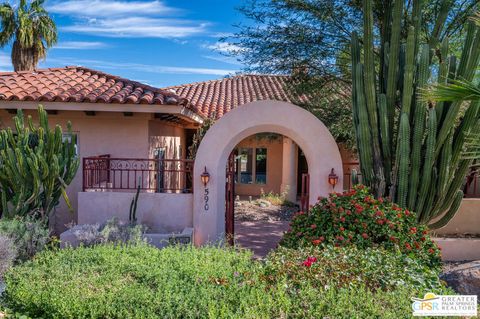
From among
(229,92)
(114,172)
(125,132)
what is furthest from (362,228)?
(229,92)

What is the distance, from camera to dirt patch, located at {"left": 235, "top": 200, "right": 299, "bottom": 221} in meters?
16.7

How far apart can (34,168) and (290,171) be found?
521 inches

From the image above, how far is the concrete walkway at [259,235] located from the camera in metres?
12.1

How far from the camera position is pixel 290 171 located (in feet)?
68.7

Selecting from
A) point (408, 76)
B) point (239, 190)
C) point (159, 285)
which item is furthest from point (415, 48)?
point (239, 190)

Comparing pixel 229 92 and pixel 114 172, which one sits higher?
pixel 229 92

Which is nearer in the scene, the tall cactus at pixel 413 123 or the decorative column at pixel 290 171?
the tall cactus at pixel 413 123

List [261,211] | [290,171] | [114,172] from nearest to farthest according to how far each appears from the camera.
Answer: [114,172]
[261,211]
[290,171]

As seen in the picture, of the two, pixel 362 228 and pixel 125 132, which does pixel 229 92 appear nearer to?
pixel 125 132

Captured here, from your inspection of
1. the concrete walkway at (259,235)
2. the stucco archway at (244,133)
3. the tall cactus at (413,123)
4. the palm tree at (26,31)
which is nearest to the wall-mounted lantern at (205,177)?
the stucco archway at (244,133)

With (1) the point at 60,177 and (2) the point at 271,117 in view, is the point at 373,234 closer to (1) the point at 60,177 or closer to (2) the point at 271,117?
(2) the point at 271,117

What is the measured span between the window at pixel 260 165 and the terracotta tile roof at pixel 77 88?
10.5 metres

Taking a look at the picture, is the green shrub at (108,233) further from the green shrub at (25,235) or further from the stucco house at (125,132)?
the stucco house at (125,132)

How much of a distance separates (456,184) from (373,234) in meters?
3.03
